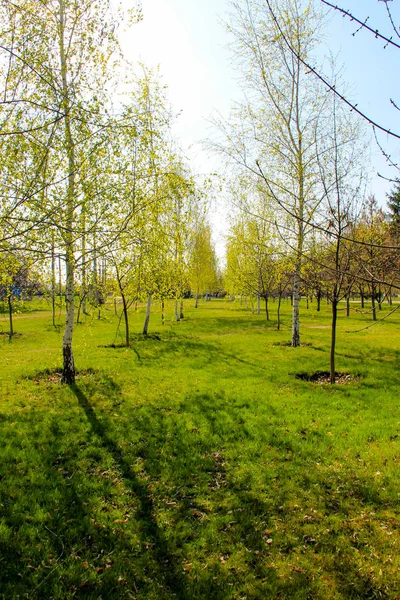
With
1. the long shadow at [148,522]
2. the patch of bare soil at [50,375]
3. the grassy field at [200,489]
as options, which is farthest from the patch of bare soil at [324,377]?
the patch of bare soil at [50,375]

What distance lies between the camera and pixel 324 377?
35.3 ft

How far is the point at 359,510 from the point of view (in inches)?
177

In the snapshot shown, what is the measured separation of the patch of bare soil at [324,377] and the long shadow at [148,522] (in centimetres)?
632

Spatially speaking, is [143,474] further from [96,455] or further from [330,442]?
[330,442]

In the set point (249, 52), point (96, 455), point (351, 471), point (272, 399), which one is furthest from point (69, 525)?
point (249, 52)

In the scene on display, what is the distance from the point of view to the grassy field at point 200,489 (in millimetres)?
3531

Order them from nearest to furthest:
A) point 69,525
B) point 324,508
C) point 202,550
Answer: point 202,550 < point 69,525 < point 324,508

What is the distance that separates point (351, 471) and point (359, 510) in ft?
3.00

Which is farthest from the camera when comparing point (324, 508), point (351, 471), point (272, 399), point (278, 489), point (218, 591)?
point (272, 399)

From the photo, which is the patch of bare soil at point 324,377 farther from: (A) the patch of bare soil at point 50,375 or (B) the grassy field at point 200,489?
(A) the patch of bare soil at point 50,375

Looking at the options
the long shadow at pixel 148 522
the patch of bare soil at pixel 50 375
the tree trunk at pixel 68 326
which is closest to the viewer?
the long shadow at pixel 148 522

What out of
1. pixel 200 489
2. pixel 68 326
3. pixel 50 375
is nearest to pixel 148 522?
pixel 200 489

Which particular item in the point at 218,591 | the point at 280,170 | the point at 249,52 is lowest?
the point at 218,591

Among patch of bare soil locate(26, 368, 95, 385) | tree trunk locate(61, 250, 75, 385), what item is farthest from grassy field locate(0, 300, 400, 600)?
tree trunk locate(61, 250, 75, 385)
